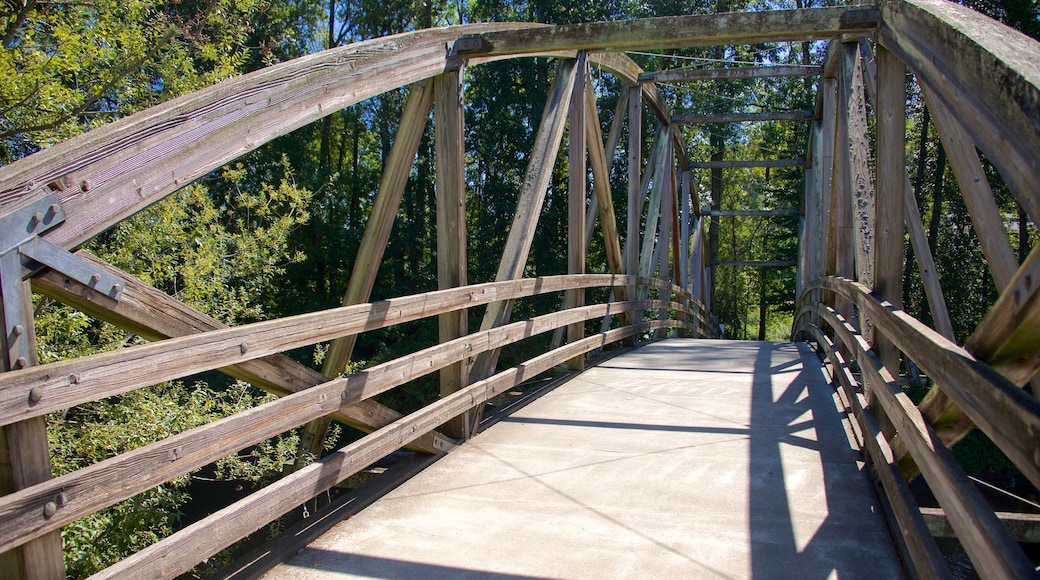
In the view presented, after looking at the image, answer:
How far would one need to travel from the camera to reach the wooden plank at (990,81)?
1.44 m

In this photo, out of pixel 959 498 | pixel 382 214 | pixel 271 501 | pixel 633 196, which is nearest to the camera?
pixel 959 498

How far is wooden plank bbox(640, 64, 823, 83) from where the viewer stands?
9.85 metres

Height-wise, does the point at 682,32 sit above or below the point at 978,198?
above

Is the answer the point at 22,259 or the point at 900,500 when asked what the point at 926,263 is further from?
the point at 22,259

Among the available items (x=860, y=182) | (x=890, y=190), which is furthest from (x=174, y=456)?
(x=860, y=182)

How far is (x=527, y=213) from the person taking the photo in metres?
4.86

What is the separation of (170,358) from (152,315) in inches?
6.1

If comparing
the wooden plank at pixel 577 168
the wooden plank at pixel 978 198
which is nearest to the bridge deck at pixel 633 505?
the wooden plank at pixel 978 198

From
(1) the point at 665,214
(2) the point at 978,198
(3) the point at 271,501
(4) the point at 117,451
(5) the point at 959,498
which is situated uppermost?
(1) the point at 665,214

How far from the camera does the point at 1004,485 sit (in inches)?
662

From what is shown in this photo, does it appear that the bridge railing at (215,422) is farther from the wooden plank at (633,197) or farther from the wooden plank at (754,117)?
the wooden plank at (754,117)

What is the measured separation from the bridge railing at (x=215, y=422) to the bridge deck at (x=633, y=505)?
27 cm

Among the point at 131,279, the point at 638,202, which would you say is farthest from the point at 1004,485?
the point at 131,279

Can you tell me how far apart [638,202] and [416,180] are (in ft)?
57.2
